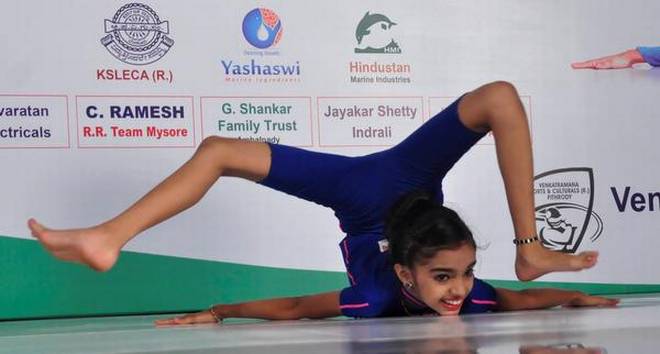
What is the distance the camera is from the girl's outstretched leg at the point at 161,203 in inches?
76.7

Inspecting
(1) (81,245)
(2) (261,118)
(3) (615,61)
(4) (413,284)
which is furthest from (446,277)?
(3) (615,61)

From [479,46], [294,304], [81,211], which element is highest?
[479,46]

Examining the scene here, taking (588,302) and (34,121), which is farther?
(34,121)

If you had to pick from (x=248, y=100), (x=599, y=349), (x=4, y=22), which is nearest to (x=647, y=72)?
(x=248, y=100)

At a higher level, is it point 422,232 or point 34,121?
point 34,121

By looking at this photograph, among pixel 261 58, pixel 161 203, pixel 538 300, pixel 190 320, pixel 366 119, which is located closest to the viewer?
pixel 161 203

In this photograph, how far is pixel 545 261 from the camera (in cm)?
235

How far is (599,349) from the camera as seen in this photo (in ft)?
4.51

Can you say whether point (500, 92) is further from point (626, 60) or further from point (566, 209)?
point (626, 60)

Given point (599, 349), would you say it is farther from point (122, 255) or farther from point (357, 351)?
point (122, 255)

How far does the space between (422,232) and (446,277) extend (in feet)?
0.39

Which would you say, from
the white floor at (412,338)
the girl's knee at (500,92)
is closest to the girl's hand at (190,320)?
the white floor at (412,338)

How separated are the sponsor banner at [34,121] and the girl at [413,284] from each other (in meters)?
1.27

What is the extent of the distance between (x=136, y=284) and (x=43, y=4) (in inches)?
40.9
